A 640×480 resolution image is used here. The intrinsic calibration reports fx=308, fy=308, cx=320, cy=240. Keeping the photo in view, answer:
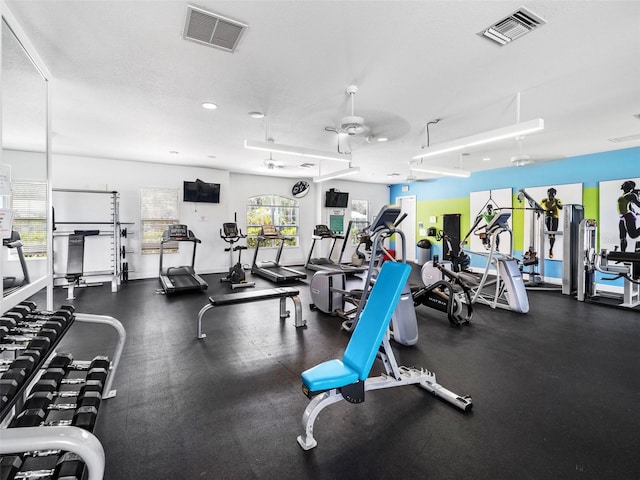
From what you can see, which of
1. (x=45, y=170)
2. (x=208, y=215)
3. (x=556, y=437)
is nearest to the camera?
(x=556, y=437)

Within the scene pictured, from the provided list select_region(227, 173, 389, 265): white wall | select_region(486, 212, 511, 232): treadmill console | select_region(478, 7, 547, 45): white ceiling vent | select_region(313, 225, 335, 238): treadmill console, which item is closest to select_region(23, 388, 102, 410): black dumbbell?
select_region(478, 7, 547, 45): white ceiling vent

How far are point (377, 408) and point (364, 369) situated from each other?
589 millimetres

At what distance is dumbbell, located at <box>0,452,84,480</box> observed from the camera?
1099 mm

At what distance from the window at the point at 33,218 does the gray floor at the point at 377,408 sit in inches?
49.3

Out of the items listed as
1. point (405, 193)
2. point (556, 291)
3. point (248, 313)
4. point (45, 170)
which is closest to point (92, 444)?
point (45, 170)

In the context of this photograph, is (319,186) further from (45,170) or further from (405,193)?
(45,170)

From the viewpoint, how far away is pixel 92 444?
3.20 ft

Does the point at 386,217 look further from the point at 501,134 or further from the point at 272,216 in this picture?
the point at 272,216

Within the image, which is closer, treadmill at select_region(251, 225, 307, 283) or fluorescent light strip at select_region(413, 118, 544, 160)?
fluorescent light strip at select_region(413, 118, 544, 160)

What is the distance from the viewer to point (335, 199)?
10.1 metres

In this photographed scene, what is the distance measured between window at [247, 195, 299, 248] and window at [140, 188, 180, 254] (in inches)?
81.4

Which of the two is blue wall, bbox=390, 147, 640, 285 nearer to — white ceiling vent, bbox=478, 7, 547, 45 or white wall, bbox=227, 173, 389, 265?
white wall, bbox=227, 173, 389, 265

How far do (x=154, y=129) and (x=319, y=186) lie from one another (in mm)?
5841

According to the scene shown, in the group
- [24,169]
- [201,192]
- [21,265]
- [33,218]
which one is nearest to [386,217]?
[21,265]
